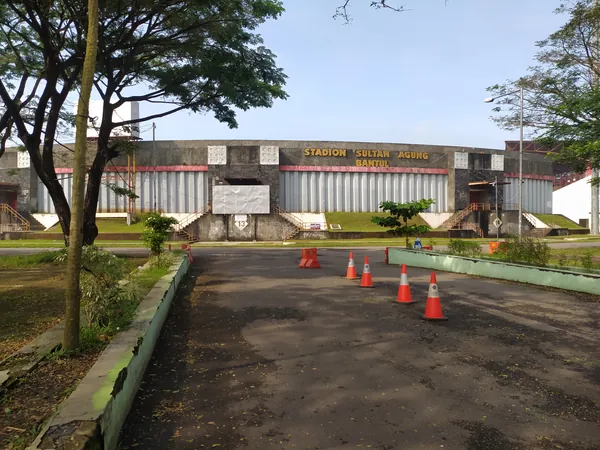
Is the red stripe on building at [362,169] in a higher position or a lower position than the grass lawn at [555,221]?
higher

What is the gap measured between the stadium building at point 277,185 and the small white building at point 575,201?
1792 centimetres

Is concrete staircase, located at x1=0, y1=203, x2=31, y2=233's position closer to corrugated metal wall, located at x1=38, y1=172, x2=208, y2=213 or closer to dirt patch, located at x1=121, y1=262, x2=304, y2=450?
corrugated metal wall, located at x1=38, y1=172, x2=208, y2=213

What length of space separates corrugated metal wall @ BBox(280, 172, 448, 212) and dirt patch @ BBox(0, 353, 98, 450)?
1584 inches

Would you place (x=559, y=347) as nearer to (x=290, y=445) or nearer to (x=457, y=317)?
(x=457, y=317)

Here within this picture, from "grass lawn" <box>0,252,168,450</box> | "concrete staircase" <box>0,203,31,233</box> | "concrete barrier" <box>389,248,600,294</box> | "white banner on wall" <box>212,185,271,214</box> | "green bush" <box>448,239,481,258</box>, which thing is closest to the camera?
"grass lawn" <box>0,252,168,450</box>

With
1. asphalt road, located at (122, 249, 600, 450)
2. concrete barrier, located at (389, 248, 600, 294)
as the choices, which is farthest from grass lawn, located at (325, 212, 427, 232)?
asphalt road, located at (122, 249, 600, 450)

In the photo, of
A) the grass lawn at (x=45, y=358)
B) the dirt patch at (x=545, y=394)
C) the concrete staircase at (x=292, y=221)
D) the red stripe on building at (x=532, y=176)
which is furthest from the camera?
the red stripe on building at (x=532, y=176)

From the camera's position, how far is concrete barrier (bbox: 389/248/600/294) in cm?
1037

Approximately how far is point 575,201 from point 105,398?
2802 inches

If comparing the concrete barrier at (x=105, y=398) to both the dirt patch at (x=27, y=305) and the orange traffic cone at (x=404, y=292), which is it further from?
the orange traffic cone at (x=404, y=292)

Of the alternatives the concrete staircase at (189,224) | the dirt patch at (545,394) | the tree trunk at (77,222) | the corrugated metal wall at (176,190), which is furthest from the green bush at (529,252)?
the corrugated metal wall at (176,190)

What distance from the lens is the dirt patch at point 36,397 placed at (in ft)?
10.2

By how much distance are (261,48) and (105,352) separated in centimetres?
1592

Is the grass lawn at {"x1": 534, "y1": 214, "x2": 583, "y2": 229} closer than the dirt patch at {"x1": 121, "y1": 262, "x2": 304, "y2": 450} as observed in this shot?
No
